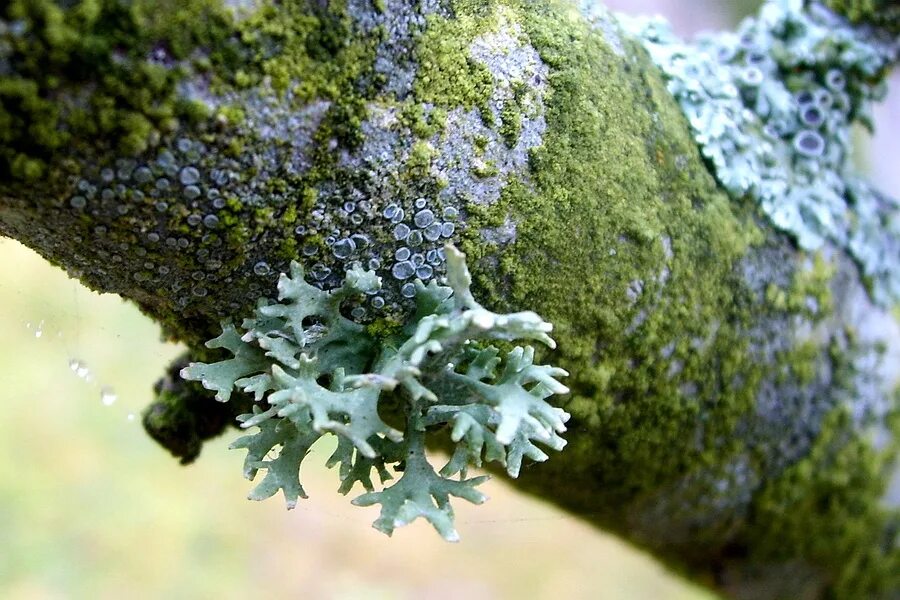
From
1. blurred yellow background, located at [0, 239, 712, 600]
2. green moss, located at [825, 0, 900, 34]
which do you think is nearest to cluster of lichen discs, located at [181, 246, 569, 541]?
green moss, located at [825, 0, 900, 34]

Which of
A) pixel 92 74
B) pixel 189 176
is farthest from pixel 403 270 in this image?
pixel 92 74

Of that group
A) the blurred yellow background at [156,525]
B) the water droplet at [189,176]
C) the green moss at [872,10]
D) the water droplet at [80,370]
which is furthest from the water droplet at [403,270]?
the blurred yellow background at [156,525]

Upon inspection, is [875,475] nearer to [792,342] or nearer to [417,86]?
[792,342]

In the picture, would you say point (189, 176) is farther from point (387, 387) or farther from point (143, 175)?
point (387, 387)

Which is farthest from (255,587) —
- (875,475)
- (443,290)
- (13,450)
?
(443,290)

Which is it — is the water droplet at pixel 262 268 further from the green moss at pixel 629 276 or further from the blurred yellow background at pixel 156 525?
the blurred yellow background at pixel 156 525

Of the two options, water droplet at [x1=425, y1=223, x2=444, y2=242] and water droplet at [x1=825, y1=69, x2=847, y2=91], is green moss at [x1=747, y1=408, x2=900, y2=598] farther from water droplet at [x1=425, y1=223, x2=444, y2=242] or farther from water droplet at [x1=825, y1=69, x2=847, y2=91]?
water droplet at [x1=425, y1=223, x2=444, y2=242]
